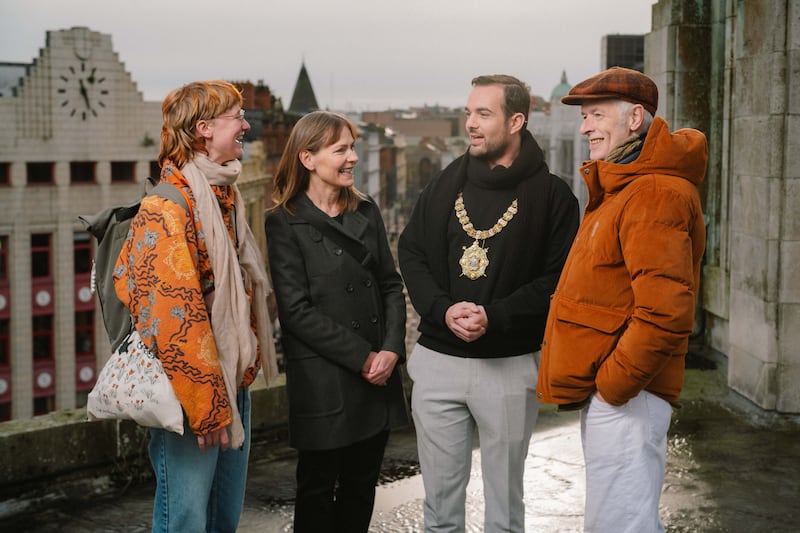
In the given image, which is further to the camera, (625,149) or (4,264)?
(4,264)

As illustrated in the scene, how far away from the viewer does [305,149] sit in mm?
4195

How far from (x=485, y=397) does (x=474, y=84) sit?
126cm

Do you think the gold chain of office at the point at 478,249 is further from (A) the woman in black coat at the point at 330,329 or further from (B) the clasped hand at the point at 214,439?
(B) the clasped hand at the point at 214,439

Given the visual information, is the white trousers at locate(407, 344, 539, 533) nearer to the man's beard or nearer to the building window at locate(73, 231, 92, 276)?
the man's beard

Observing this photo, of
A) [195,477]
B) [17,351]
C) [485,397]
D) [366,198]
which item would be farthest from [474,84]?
[17,351]

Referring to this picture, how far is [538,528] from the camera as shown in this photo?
480 centimetres

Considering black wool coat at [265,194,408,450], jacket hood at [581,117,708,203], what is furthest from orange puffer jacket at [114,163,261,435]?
Result: jacket hood at [581,117,708,203]

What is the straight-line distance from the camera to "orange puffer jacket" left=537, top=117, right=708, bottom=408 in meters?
3.29

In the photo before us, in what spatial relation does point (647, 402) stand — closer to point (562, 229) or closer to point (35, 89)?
point (562, 229)

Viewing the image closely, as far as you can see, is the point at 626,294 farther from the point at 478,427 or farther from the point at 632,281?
the point at 478,427

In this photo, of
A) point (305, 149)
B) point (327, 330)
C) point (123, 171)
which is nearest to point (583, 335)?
point (327, 330)

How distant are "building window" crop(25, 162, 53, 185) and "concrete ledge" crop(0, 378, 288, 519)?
4263 centimetres

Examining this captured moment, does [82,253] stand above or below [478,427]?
below

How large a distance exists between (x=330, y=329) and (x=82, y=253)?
4409 cm
